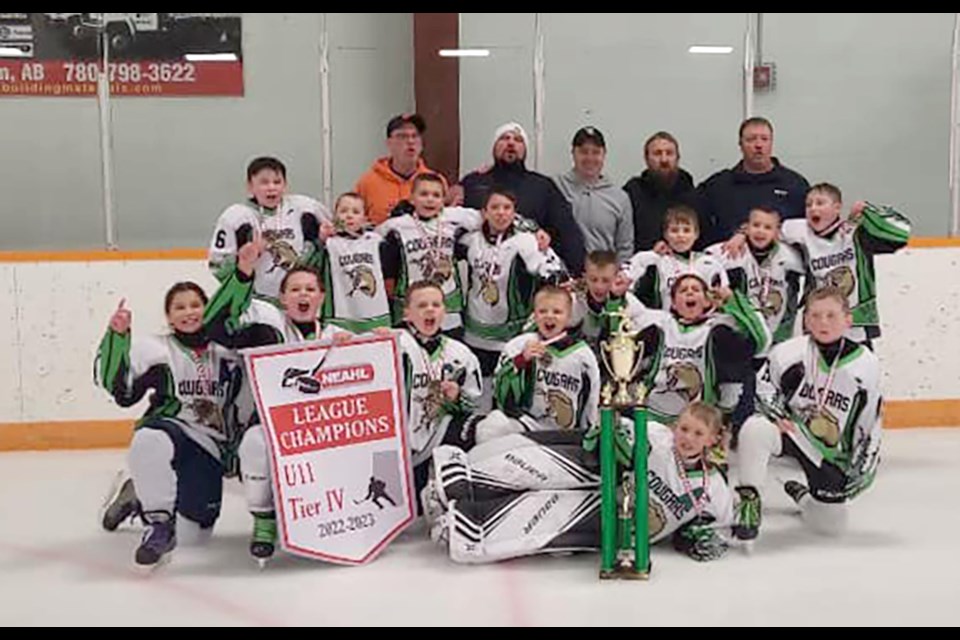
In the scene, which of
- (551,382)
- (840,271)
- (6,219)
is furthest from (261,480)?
(6,219)

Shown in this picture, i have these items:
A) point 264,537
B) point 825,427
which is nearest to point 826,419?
point 825,427

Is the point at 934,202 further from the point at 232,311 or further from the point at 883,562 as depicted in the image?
the point at 232,311

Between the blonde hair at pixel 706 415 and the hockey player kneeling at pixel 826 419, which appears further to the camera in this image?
the hockey player kneeling at pixel 826 419

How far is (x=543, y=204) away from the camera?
14.9 ft

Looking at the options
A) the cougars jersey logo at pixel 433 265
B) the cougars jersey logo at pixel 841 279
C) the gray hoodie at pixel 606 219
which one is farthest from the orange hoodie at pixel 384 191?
the cougars jersey logo at pixel 841 279

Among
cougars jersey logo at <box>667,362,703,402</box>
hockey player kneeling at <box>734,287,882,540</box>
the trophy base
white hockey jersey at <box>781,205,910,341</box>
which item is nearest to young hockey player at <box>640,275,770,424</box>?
cougars jersey logo at <box>667,362,703,402</box>

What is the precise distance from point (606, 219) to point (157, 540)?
201 cm

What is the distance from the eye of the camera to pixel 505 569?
3250 millimetres

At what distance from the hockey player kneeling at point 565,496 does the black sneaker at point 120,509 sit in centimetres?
92

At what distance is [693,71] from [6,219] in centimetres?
304

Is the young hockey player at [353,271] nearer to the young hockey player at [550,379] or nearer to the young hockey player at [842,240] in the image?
the young hockey player at [550,379]

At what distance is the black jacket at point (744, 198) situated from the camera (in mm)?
4543

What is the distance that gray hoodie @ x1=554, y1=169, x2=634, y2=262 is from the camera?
459 centimetres

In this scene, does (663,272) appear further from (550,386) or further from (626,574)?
(626,574)
